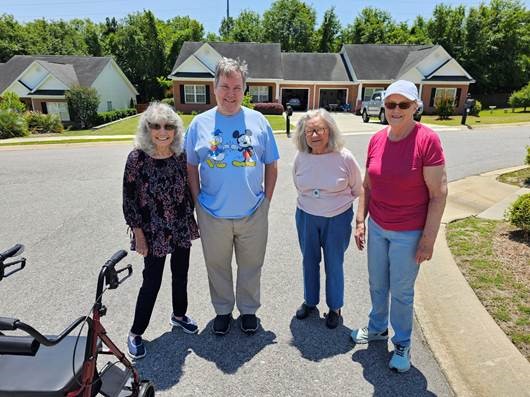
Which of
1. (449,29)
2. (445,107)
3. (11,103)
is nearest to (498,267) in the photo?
(445,107)

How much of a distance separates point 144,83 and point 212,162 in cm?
4724

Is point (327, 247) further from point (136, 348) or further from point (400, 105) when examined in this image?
point (136, 348)

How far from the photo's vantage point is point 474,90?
135 ft

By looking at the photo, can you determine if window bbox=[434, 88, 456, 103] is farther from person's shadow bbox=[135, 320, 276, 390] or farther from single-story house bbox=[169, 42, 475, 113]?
person's shadow bbox=[135, 320, 276, 390]

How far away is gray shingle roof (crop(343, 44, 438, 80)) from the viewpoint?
3531cm

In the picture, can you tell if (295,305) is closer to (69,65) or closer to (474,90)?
(69,65)

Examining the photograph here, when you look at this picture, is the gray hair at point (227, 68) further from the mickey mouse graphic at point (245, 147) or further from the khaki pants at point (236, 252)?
the khaki pants at point (236, 252)

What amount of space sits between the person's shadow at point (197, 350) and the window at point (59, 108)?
33.1m

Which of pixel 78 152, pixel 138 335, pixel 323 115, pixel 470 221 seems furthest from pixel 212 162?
pixel 78 152

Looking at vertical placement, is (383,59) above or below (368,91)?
above

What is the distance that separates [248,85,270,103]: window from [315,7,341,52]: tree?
90.3ft

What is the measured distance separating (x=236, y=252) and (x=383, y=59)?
3871cm

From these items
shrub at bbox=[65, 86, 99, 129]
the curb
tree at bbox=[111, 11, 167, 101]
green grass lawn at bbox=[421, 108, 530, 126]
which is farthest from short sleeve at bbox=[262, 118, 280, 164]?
tree at bbox=[111, 11, 167, 101]

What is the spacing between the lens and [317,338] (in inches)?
131
